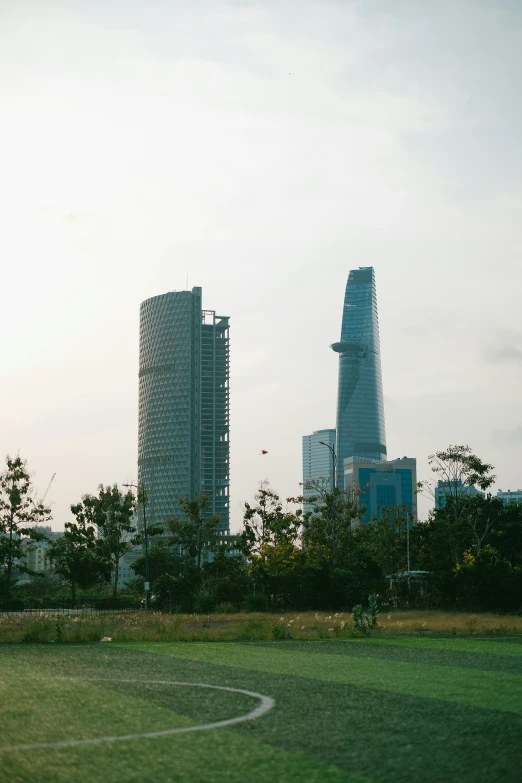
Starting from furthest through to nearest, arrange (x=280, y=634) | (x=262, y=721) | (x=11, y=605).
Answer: (x=11, y=605)
(x=280, y=634)
(x=262, y=721)

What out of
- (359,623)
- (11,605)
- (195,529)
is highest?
(195,529)

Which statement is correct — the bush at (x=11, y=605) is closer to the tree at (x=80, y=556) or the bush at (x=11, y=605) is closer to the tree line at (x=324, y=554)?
the tree line at (x=324, y=554)

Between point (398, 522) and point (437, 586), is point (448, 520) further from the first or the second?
point (398, 522)

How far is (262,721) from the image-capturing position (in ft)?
24.8

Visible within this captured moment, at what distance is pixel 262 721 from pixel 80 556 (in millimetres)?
61799

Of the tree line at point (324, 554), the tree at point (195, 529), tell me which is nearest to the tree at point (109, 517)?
the tree line at point (324, 554)

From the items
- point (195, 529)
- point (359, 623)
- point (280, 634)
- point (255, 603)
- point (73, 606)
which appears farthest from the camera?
point (195, 529)

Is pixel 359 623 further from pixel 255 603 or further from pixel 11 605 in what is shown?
pixel 11 605

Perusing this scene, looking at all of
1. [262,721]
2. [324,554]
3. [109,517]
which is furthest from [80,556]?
[262,721]

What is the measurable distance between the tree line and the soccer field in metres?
28.1

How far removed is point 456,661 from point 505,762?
30.9ft

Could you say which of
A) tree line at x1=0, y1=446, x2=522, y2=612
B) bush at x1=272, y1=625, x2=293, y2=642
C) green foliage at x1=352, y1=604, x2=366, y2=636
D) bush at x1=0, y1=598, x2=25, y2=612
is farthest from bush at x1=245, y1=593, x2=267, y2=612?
green foliage at x1=352, y1=604, x2=366, y2=636

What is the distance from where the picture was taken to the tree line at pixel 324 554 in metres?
42.4

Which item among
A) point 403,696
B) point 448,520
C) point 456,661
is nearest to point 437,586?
point 448,520
